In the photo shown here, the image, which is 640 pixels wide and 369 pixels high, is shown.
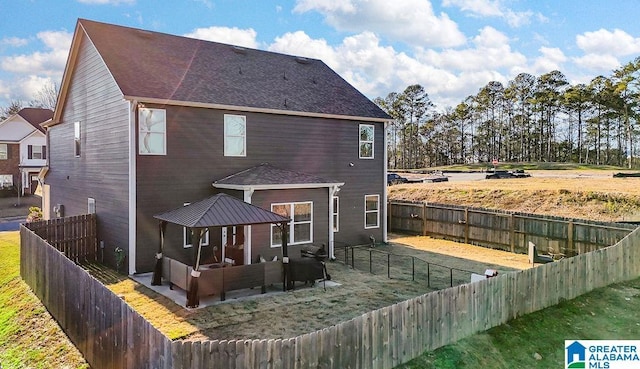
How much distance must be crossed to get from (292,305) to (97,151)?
10034 millimetres

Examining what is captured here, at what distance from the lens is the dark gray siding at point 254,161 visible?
556 inches

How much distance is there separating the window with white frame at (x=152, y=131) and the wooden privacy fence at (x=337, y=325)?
4.02 meters

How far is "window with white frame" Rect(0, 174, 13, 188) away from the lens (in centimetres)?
4141

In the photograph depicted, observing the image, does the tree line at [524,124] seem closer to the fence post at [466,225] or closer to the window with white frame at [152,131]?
the fence post at [466,225]

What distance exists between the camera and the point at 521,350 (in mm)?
8445

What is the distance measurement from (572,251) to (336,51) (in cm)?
1831

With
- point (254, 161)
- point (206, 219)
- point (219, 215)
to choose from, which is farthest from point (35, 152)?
point (206, 219)

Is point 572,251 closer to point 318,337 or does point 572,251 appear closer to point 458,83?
point 318,337

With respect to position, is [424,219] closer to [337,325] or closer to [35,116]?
[337,325]

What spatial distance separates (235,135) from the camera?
15.9 meters

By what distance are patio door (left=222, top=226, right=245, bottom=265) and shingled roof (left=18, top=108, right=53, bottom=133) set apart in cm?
3733

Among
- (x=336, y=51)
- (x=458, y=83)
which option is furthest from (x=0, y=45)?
(x=458, y=83)

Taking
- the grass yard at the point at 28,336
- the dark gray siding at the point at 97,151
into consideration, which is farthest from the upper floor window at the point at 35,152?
the grass yard at the point at 28,336
